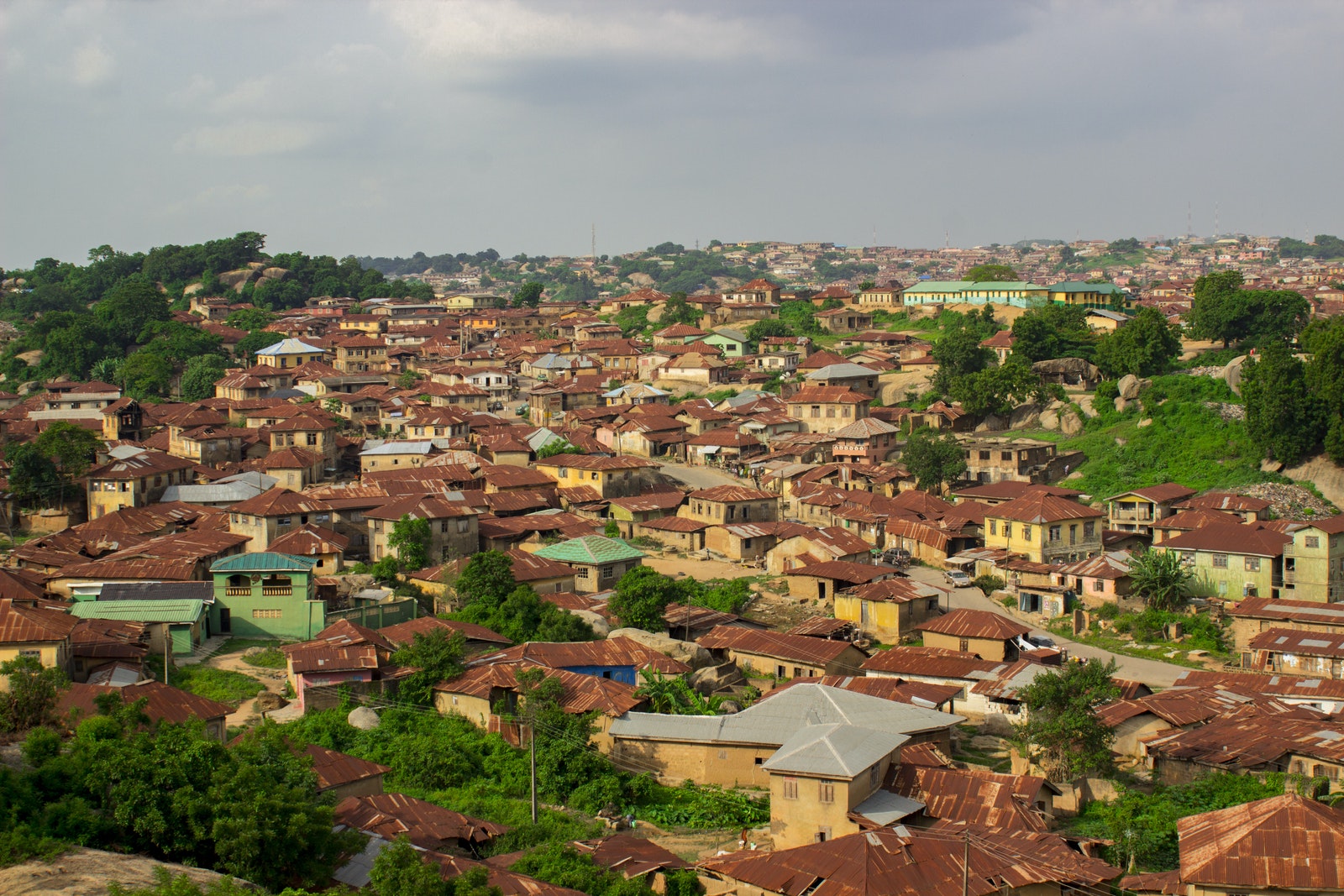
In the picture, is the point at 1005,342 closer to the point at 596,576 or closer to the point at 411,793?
the point at 596,576

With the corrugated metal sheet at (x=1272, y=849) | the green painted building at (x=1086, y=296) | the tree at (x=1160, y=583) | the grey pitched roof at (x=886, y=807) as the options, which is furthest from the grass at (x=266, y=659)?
the green painted building at (x=1086, y=296)

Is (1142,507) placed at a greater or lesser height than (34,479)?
lesser

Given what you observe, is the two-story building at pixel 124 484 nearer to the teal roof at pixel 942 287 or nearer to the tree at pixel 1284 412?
the tree at pixel 1284 412

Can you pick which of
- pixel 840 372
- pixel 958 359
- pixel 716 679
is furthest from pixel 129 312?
pixel 716 679

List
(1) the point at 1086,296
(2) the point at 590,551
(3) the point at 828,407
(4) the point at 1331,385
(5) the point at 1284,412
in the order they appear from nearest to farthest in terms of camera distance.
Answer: (2) the point at 590,551 → (4) the point at 1331,385 → (5) the point at 1284,412 → (3) the point at 828,407 → (1) the point at 1086,296

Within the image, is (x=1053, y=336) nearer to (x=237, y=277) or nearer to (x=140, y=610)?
(x=140, y=610)

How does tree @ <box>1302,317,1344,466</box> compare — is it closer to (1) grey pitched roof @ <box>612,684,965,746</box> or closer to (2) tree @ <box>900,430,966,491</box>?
(2) tree @ <box>900,430,966,491</box>
